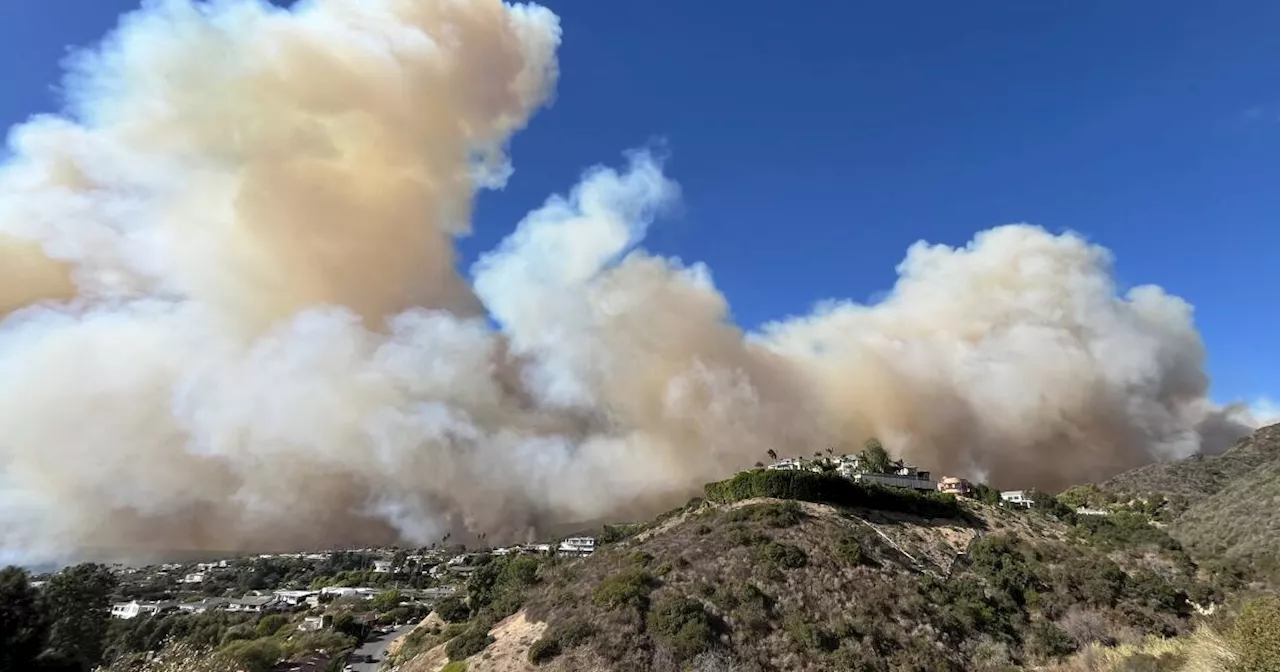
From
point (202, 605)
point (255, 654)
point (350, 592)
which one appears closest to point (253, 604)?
point (202, 605)

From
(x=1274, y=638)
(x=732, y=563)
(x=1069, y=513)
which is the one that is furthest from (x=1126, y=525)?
(x=1274, y=638)

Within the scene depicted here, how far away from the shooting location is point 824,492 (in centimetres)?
4681

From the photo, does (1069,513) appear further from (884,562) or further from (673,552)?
(673,552)

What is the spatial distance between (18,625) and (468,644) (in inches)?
722

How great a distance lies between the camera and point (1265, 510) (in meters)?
33.5

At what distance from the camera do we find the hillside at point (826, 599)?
29219 millimetres

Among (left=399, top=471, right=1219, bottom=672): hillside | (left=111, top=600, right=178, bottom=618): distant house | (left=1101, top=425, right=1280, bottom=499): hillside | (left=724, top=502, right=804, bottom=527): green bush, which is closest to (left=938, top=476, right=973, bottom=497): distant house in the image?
(left=1101, top=425, right=1280, bottom=499): hillside

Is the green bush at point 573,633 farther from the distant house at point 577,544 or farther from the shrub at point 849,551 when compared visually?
the distant house at point 577,544

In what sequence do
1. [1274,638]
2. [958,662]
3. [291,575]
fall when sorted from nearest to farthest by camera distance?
[1274,638], [958,662], [291,575]

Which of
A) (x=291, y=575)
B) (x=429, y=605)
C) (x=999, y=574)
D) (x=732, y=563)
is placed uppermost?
(x=291, y=575)

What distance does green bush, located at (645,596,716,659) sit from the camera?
28297 millimetres

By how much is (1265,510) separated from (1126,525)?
2550 centimetres

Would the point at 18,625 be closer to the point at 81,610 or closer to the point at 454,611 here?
the point at 81,610

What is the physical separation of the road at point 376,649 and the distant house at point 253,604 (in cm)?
2480
